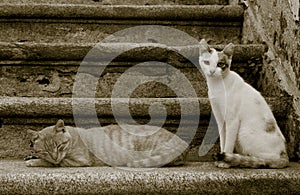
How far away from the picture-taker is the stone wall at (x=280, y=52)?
195 centimetres

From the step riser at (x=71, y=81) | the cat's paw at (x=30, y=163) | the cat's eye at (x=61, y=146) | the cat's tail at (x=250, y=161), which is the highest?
the step riser at (x=71, y=81)

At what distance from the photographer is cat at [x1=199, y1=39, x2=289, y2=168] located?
1700 mm

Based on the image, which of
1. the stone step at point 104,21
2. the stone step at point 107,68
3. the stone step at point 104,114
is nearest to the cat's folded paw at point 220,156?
the stone step at point 104,114

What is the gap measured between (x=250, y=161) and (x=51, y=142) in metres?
0.83

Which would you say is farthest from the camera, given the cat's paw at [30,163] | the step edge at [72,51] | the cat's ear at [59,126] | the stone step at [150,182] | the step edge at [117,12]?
the step edge at [117,12]

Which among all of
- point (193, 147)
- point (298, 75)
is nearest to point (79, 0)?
point (193, 147)

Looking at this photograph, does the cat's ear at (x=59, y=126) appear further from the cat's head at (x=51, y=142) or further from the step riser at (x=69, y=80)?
the step riser at (x=69, y=80)

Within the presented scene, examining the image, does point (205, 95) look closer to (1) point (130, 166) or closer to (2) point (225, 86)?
(2) point (225, 86)

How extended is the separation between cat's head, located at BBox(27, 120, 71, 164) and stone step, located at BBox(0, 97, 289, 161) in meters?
0.10

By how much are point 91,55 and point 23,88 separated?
1.28 ft

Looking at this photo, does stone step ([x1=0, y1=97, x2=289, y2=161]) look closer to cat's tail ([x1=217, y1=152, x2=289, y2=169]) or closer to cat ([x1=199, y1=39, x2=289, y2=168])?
cat ([x1=199, y1=39, x2=289, y2=168])

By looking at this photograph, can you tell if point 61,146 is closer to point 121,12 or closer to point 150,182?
point 150,182

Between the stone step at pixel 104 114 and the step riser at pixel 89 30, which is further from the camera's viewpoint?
the step riser at pixel 89 30

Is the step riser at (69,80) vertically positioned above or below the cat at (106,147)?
above
